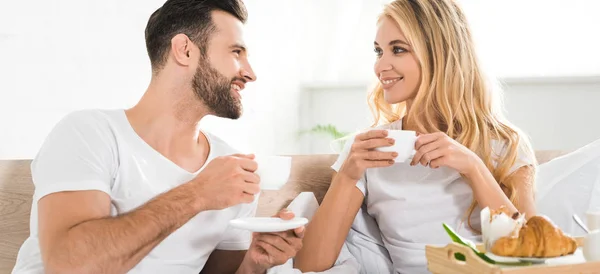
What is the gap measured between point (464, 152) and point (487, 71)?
1.74 ft

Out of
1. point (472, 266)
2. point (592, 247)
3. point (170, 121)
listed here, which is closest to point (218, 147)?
point (170, 121)

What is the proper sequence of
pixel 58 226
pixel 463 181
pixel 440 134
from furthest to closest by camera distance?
pixel 463 181 < pixel 440 134 < pixel 58 226

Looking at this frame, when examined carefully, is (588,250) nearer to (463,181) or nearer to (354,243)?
(463,181)

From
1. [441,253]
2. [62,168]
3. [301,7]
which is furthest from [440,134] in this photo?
[301,7]

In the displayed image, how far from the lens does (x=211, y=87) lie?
6.76 ft

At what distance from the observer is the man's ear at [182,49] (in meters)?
2.06

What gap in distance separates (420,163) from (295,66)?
157 inches

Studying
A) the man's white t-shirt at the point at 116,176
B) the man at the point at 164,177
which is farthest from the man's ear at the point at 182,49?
the man's white t-shirt at the point at 116,176

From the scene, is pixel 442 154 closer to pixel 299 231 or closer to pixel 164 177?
pixel 299 231

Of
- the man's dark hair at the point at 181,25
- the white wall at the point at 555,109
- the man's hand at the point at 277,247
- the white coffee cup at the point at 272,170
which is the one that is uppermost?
the man's dark hair at the point at 181,25

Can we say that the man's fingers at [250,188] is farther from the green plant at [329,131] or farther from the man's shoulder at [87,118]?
the green plant at [329,131]

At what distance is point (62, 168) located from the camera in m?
1.73

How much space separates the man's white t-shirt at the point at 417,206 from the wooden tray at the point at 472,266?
71 cm

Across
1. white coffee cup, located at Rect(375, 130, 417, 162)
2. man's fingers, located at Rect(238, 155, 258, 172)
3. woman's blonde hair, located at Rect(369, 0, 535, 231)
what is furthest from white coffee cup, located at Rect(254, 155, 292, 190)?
woman's blonde hair, located at Rect(369, 0, 535, 231)
